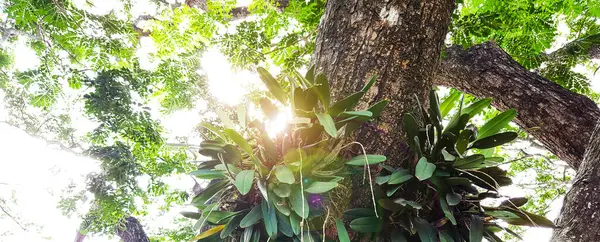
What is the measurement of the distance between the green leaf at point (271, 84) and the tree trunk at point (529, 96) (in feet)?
4.34

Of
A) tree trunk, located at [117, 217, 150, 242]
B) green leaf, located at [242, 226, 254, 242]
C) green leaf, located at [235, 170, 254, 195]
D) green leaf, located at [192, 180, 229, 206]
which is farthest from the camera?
tree trunk, located at [117, 217, 150, 242]

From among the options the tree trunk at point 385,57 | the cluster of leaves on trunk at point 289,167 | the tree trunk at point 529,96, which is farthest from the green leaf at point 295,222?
the tree trunk at point 529,96

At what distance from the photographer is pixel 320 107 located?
3.60 feet

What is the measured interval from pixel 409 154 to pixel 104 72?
3091 millimetres

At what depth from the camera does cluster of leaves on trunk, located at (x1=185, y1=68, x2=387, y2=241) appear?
0.97 metres

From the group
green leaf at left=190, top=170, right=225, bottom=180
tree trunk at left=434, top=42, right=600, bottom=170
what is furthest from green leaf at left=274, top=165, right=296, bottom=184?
tree trunk at left=434, top=42, right=600, bottom=170

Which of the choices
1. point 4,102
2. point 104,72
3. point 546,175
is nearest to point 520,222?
point 104,72

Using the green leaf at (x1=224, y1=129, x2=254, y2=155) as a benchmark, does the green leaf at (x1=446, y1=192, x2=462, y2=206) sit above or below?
below

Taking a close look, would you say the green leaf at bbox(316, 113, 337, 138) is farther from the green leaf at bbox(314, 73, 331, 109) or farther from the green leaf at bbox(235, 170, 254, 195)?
the green leaf at bbox(235, 170, 254, 195)

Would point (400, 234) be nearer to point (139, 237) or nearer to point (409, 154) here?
point (409, 154)

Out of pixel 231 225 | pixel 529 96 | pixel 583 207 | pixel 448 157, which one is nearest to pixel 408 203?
pixel 448 157

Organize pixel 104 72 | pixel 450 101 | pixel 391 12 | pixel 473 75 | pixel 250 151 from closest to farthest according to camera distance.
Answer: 1. pixel 250 151
2. pixel 391 12
3. pixel 450 101
4. pixel 473 75
5. pixel 104 72

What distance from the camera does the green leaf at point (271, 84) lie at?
44.9 inches

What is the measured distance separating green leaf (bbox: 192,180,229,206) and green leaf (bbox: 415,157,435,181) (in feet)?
1.88
